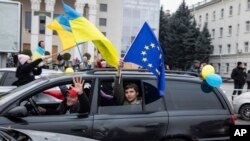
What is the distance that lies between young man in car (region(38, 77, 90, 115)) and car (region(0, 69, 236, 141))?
Answer: 0.29ft

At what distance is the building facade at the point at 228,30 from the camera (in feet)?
193

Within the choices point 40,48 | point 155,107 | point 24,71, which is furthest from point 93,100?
point 40,48

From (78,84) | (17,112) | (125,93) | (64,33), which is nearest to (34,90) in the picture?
(17,112)

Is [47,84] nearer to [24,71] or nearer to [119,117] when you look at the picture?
[119,117]

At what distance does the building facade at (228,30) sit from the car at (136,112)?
2068 inches

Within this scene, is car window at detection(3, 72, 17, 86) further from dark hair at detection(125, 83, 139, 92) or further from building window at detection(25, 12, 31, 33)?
building window at detection(25, 12, 31, 33)

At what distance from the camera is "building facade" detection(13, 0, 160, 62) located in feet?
160

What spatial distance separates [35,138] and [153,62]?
8.03 ft

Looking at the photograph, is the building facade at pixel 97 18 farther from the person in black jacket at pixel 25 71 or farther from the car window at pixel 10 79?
the person in black jacket at pixel 25 71

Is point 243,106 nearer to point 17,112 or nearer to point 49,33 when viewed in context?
point 17,112

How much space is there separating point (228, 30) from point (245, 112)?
52637mm

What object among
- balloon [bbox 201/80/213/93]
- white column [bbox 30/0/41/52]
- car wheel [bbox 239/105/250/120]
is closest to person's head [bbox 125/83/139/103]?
balloon [bbox 201/80/213/93]

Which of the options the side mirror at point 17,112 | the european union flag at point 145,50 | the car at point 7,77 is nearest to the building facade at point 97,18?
the car at point 7,77

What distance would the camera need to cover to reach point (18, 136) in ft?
12.6
